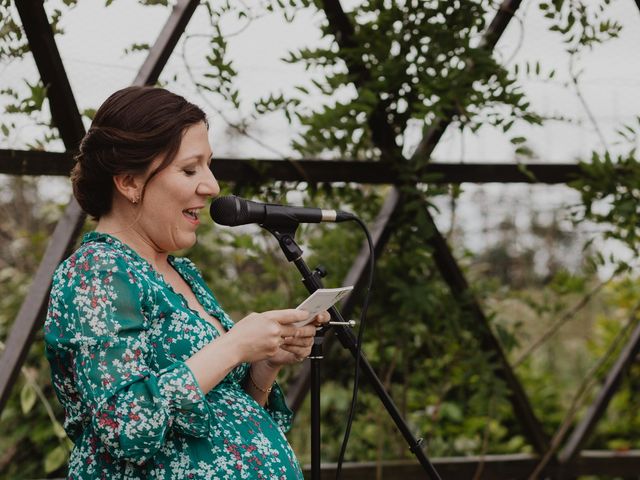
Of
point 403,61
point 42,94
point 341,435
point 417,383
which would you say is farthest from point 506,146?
point 42,94

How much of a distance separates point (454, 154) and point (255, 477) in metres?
1.85

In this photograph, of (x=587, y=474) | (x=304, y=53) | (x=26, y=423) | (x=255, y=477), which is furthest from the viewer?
(x=587, y=474)

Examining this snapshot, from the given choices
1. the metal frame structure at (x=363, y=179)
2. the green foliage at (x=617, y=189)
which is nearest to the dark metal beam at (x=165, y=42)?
the metal frame structure at (x=363, y=179)

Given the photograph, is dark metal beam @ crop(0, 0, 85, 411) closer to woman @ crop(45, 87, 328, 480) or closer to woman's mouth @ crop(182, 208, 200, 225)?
woman @ crop(45, 87, 328, 480)

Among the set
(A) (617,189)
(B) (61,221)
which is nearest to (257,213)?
(B) (61,221)

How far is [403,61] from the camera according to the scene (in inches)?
121

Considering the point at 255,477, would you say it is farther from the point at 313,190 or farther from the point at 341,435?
the point at 341,435

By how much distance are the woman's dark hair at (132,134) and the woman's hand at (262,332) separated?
0.34 m

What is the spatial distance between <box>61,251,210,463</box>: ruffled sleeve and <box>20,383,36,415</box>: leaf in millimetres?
1397

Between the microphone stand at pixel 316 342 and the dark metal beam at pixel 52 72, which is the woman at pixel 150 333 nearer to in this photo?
the microphone stand at pixel 316 342

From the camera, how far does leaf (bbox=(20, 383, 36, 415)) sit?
9.73 ft

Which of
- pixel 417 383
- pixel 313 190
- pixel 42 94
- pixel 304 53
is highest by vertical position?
pixel 304 53

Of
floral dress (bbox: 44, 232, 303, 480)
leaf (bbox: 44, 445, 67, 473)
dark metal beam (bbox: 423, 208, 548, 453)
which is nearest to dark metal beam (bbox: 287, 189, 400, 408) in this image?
dark metal beam (bbox: 423, 208, 548, 453)

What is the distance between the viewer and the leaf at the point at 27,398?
2.96m
